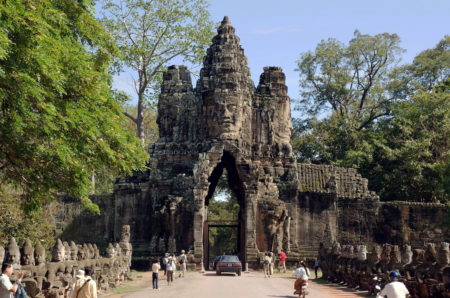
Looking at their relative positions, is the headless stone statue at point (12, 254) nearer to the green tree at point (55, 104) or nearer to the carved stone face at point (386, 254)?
the green tree at point (55, 104)

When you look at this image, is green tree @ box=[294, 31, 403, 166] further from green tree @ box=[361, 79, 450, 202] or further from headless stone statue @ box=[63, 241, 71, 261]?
headless stone statue @ box=[63, 241, 71, 261]

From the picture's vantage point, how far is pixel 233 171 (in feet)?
133

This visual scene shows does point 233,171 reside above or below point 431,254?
above

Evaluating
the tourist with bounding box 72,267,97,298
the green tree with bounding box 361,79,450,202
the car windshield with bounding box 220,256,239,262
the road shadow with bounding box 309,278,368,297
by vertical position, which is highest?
the green tree with bounding box 361,79,450,202

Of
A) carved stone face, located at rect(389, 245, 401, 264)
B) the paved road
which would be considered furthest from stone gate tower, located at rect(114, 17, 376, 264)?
carved stone face, located at rect(389, 245, 401, 264)

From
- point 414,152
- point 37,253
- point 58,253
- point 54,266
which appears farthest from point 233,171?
point 37,253

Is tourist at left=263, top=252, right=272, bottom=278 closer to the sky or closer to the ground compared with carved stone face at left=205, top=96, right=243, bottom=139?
closer to the ground

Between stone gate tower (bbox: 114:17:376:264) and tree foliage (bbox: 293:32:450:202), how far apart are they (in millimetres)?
7158

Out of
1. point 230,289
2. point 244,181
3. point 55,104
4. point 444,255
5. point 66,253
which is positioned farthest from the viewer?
point 244,181

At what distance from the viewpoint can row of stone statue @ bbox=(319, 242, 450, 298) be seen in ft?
55.4

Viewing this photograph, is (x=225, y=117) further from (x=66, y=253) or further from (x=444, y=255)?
(x=444, y=255)

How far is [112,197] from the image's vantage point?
4112 centimetres

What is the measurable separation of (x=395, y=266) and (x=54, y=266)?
1031 centimetres

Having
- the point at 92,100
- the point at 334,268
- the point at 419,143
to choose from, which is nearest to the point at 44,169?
the point at 92,100
